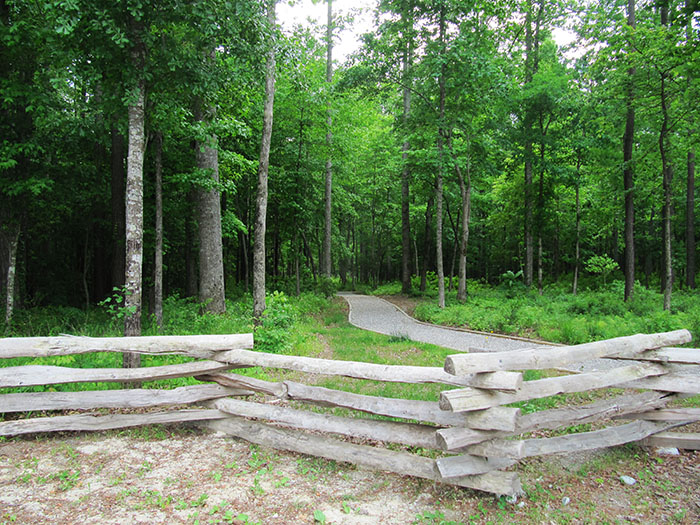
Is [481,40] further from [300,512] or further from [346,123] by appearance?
[300,512]

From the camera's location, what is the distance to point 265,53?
25.8 ft

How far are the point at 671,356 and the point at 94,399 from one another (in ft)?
22.1

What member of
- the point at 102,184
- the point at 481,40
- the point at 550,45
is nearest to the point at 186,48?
the point at 102,184

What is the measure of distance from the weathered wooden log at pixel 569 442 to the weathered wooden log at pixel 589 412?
13 centimetres

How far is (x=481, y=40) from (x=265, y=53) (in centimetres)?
1113

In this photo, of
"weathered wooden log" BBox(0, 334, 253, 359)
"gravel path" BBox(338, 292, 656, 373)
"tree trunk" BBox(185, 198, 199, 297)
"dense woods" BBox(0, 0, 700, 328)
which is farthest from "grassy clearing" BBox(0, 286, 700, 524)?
"tree trunk" BBox(185, 198, 199, 297)

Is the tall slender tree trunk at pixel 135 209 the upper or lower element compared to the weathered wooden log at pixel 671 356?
upper

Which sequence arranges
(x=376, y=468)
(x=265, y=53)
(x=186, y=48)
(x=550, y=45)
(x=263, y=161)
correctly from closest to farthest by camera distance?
(x=376, y=468), (x=186, y=48), (x=265, y=53), (x=263, y=161), (x=550, y=45)

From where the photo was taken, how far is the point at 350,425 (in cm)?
411

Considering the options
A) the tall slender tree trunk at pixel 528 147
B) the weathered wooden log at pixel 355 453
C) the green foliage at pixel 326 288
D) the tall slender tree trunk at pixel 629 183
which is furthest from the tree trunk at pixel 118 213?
the tall slender tree trunk at pixel 629 183

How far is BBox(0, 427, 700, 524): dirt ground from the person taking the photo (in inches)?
130

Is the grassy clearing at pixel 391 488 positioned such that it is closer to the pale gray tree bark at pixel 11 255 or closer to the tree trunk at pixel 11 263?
the tree trunk at pixel 11 263

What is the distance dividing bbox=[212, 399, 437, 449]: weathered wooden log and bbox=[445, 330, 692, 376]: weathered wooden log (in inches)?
34.3

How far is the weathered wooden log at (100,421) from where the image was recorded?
456cm
